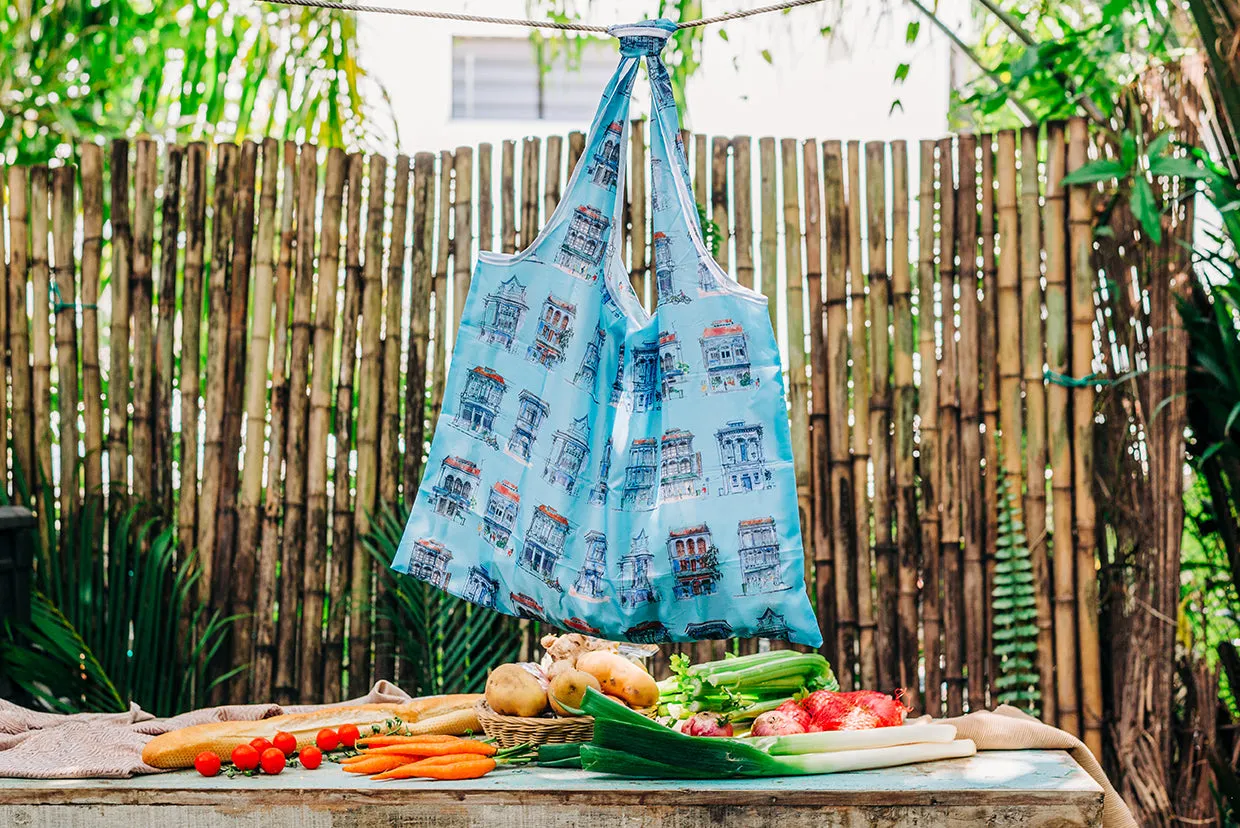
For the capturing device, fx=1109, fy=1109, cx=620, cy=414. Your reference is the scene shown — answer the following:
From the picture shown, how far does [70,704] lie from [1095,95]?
11.0 feet

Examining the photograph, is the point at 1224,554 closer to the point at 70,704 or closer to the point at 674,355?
the point at 674,355

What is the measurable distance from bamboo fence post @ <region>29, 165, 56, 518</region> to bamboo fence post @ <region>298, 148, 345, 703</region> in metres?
0.80

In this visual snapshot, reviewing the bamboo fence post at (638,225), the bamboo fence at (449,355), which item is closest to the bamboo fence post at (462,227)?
the bamboo fence at (449,355)

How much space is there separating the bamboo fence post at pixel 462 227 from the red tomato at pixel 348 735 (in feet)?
4.49

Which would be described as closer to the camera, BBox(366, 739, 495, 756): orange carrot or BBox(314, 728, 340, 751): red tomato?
BBox(366, 739, 495, 756): orange carrot

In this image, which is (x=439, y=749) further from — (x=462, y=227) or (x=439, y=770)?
(x=462, y=227)

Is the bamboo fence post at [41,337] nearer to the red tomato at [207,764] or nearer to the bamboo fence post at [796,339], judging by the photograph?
the red tomato at [207,764]

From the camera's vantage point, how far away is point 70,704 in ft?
10.1

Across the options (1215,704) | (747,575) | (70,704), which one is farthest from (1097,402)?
(70,704)

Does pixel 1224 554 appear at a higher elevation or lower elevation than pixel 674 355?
lower

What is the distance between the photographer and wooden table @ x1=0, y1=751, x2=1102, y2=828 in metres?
1.79

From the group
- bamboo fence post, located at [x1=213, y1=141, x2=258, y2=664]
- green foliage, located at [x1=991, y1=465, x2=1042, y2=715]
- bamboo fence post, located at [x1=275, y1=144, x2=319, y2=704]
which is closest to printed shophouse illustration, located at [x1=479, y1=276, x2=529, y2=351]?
bamboo fence post, located at [x1=275, y1=144, x2=319, y2=704]

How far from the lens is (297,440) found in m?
3.21

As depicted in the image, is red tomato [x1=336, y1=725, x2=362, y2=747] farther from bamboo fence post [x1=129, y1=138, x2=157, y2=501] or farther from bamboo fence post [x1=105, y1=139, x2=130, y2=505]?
bamboo fence post [x1=129, y1=138, x2=157, y2=501]
